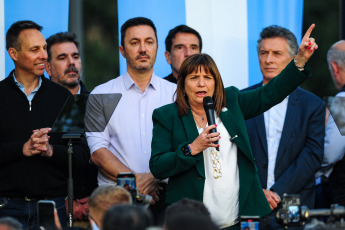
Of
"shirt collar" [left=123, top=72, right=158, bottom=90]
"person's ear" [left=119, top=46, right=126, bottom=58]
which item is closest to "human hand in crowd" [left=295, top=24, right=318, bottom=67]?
"shirt collar" [left=123, top=72, right=158, bottom=90]

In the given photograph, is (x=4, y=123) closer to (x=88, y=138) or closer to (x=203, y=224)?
(x=88, y=138)

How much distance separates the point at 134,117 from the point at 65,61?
1170 millimetres

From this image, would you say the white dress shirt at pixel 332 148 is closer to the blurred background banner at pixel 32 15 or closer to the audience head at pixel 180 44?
the audience head at pixel 180 44

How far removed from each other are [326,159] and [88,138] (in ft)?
6.83

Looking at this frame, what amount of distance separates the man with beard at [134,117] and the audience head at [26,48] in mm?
585

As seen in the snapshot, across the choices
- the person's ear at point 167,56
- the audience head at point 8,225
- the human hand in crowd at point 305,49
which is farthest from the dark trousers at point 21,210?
the human hand in crowd at point 305,49

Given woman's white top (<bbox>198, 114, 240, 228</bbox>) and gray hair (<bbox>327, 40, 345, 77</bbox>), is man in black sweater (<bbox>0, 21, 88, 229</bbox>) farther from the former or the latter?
gray hair (<bbox>327, 40, 345, 77</bbox>)

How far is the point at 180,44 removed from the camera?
729 centimetres

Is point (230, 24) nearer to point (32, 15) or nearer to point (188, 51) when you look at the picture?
point (188, 51)

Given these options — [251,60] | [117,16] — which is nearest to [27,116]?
[117,16]

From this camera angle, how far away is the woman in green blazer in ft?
17.5

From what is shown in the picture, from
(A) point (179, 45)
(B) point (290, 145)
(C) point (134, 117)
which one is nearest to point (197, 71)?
(C) point (134, 117)

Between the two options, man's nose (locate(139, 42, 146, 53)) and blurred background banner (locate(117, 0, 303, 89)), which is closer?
man's nose (locate(139, 42, 146, 53))

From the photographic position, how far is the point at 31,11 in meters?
6.82
